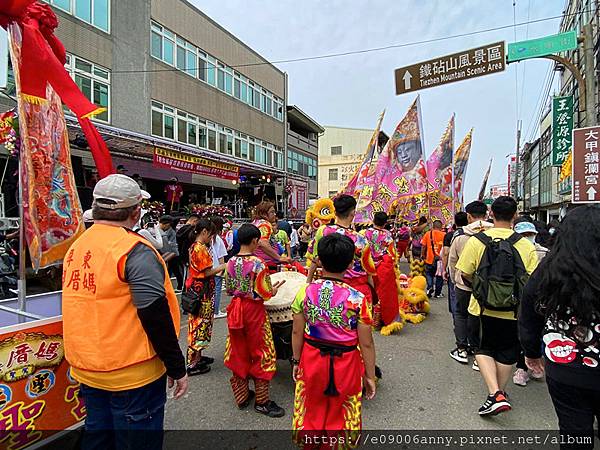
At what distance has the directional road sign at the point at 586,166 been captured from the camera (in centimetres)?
615

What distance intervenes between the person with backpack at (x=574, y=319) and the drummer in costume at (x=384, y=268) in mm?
3006

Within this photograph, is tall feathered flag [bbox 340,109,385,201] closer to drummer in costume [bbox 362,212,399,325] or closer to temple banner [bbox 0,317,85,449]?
drummer in costume [bbox 362,212,399,325]

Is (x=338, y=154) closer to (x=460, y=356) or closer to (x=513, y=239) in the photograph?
(x=460, y=356)

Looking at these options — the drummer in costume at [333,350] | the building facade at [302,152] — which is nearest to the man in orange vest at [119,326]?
the drummer in costume at [333,350]

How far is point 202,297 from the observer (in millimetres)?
4070

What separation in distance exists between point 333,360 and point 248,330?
1329 millimetres

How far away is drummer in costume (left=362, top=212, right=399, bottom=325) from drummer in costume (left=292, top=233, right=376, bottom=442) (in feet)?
9.14

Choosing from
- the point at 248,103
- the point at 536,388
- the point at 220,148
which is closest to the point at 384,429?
the point at 536,388

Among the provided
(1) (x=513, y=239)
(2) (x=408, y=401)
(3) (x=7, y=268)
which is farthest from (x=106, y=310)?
(3) (x=7, y=268)

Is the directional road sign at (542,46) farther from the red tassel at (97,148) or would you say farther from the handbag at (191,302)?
the red tassel at (97,148)

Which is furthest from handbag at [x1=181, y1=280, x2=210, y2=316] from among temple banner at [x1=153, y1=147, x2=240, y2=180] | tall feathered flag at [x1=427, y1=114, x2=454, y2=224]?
temple banner at [x1=153, y1=147, x2=240, y2=180]

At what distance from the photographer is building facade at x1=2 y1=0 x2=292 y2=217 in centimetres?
1104

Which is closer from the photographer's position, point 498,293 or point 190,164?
point 498,293

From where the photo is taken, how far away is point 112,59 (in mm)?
12281
